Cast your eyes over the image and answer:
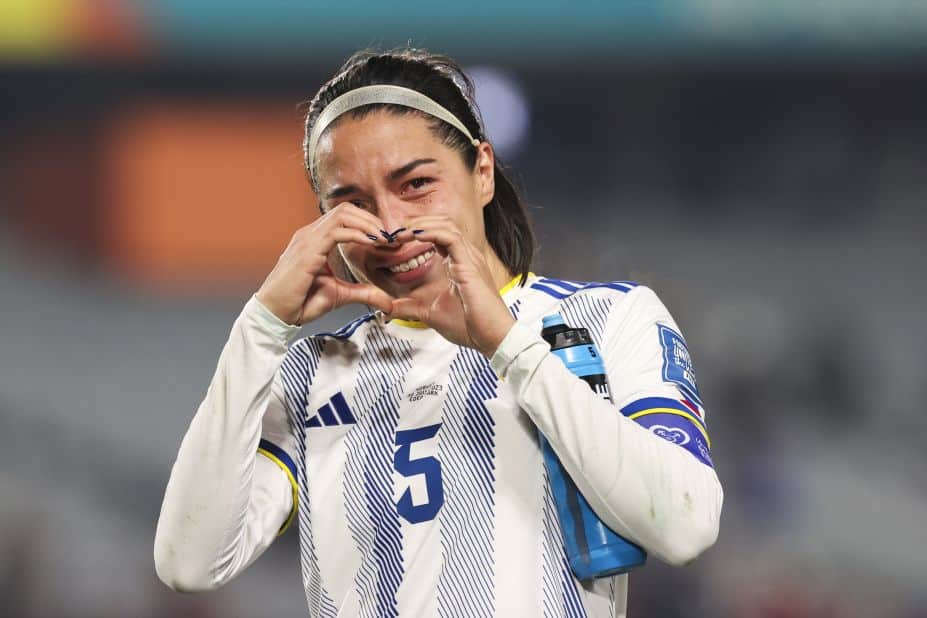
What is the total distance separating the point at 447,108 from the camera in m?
1.99

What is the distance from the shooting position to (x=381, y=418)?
1.83 m

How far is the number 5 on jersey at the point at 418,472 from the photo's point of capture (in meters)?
1.72

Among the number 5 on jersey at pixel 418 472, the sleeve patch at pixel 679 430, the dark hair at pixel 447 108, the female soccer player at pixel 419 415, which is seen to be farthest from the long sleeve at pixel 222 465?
the sleeve patch at pixel 679 430

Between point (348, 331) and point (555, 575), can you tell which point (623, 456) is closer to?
point (555, 575)

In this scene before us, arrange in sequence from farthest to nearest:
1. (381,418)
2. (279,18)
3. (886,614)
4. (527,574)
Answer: (279,18) < (886,614) < (381,418) < (527,574)

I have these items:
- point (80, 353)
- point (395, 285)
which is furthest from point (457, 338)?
point (80, 353)

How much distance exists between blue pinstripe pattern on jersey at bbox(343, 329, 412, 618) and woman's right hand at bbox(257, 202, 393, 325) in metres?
0.15

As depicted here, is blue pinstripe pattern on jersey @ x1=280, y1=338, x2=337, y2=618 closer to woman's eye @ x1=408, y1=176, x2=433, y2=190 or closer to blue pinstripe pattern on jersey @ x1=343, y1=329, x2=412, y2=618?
blue pinstripe pattern on jersey @ x1=343, y1=329, x2=412, y2=618

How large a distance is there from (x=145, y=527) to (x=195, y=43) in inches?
110

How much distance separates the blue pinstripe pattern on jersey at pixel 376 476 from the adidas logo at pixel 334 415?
0.06 ft

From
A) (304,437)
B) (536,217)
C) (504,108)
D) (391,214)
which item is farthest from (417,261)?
(504,108)

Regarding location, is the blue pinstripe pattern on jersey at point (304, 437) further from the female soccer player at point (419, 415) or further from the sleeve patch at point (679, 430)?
the sleeve patch at point (679, 430)

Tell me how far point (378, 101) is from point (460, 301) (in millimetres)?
403

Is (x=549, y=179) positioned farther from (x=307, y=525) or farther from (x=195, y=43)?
(x=307, y=525)
